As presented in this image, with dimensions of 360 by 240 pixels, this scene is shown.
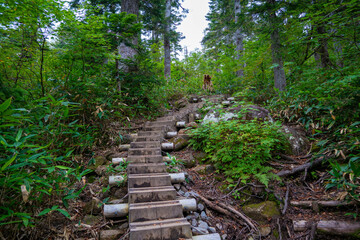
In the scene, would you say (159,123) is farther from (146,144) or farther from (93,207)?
(93,207)

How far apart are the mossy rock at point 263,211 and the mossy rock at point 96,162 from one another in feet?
9.33

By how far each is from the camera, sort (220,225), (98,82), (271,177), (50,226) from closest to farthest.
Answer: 1. (50,226)
2. (220,225)
3. (271,177)
4. (98,82)

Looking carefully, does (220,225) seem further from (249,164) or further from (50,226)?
(50,226)

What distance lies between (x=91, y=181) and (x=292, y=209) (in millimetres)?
3458

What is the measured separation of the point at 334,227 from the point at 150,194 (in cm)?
248

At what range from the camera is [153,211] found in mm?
2271

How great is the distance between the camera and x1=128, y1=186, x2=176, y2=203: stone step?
2480mm

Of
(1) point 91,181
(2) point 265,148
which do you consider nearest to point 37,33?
(1) point 91,181

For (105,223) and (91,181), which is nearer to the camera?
(105,223)

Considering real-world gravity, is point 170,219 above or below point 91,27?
below

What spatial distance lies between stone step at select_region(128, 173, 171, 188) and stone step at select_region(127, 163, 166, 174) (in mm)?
141

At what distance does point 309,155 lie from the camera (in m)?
3.29

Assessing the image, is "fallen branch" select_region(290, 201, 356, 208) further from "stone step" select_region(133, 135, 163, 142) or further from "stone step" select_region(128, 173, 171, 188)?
"stone step" select_region(133, 135, 163, 142)

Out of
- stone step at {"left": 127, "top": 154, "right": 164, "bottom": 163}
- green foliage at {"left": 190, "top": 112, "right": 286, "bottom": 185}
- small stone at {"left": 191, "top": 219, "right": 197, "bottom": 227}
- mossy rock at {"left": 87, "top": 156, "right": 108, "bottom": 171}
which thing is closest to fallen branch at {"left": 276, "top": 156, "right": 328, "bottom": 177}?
green foliage at {"left": 190, "top": 112, "right": 286, "bottom": 185}
